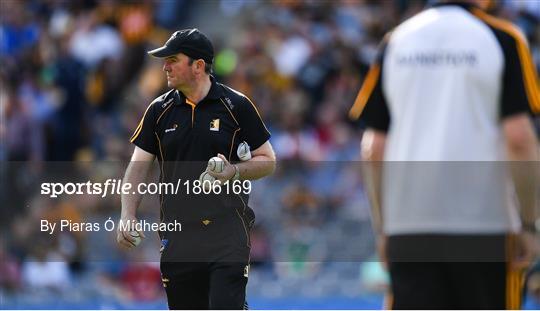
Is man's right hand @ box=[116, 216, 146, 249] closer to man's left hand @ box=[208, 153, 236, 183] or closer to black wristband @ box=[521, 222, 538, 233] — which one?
man's left hand @ box=[208, 153, 236, 183]

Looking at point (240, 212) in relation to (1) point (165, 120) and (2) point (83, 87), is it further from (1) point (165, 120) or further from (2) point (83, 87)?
(2) point (83, 87)

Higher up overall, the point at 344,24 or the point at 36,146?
the point at 344,24

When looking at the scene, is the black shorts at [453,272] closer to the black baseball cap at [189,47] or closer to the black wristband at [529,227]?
the black wristband at [529,227]

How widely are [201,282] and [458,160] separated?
2.94 meters

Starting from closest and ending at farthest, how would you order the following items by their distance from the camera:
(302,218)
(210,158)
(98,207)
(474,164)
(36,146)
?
(474,164)
(210,158)
(98,207)
(302,218)
(36,146)

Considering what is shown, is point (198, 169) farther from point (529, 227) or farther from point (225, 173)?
point (529, 227)

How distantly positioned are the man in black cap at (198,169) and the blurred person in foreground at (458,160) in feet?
8.18

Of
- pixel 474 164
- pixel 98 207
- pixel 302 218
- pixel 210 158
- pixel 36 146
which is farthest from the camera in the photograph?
pixel 36 146

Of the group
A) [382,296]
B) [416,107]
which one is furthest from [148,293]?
[416,107]

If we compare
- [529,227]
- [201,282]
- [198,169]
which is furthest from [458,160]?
[201,282]

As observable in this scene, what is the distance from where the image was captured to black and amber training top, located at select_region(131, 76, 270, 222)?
7684mm

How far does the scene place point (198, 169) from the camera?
7656mm

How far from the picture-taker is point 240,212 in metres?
7.81

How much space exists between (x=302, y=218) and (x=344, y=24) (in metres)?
3.27
